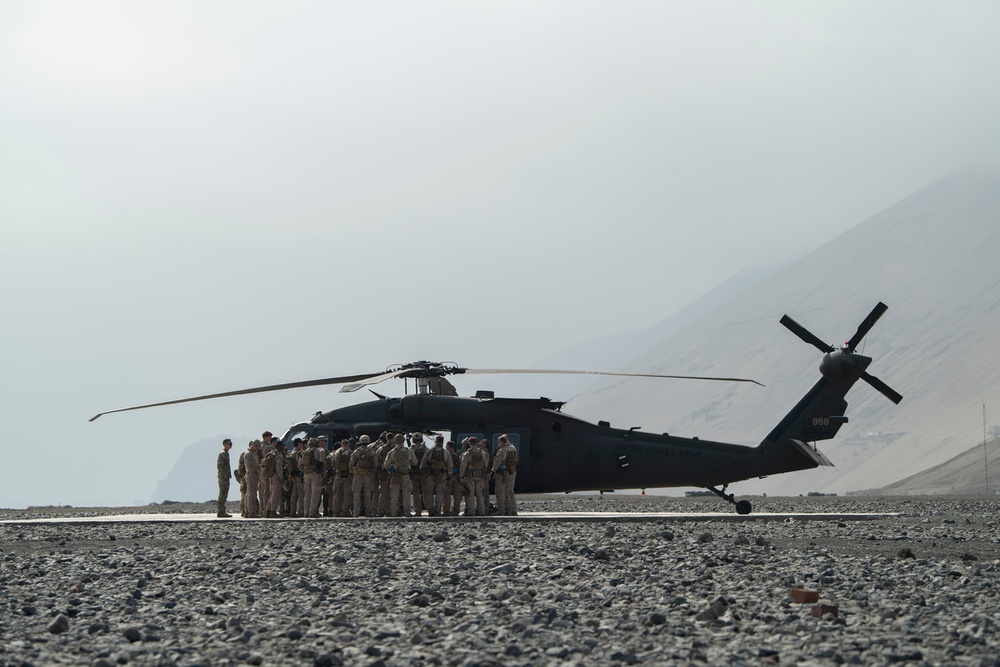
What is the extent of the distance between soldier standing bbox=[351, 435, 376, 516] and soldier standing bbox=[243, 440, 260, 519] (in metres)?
2.19

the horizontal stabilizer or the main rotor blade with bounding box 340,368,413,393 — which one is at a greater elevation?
the main rotor blade with bounding box 340,368,413,393

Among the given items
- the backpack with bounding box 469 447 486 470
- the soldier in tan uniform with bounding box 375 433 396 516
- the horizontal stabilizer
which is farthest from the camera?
the horizontal stabilizer

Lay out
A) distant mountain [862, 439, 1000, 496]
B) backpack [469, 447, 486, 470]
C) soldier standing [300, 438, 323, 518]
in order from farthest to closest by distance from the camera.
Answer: distant mountain [862, 439, 1000, 496] → soldier standing [300, 438, 323, 518] → backpack [469, 447, 486, 470]

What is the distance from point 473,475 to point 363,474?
2243 millimetres

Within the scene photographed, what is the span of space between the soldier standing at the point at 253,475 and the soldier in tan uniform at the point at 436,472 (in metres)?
3.61

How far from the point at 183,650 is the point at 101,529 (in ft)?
51.3

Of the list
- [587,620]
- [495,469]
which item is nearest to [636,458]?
[495,469]

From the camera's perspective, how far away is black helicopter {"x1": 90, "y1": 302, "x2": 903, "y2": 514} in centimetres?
2584

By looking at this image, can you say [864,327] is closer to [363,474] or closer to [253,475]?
[363,474]

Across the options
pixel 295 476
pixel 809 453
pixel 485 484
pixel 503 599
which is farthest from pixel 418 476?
pixel 503 599

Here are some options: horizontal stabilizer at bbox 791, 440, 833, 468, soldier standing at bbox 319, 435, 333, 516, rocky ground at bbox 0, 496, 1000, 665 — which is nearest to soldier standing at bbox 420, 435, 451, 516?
soldier standing at bbox 319, 435, 333, 516

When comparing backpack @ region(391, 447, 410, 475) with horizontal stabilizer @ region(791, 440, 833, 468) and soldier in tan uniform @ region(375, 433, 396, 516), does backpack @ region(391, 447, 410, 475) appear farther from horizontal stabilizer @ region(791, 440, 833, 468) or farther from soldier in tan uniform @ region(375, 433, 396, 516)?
horizontal stabilizer @ region(791, 440, 833, 468)

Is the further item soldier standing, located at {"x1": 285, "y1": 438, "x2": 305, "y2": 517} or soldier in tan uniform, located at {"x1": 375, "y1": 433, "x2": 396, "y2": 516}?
soldier standing, located at {"x1": 285, "y1": 438, "x2": 305, "y2": 517}

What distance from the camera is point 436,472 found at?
2498cm
